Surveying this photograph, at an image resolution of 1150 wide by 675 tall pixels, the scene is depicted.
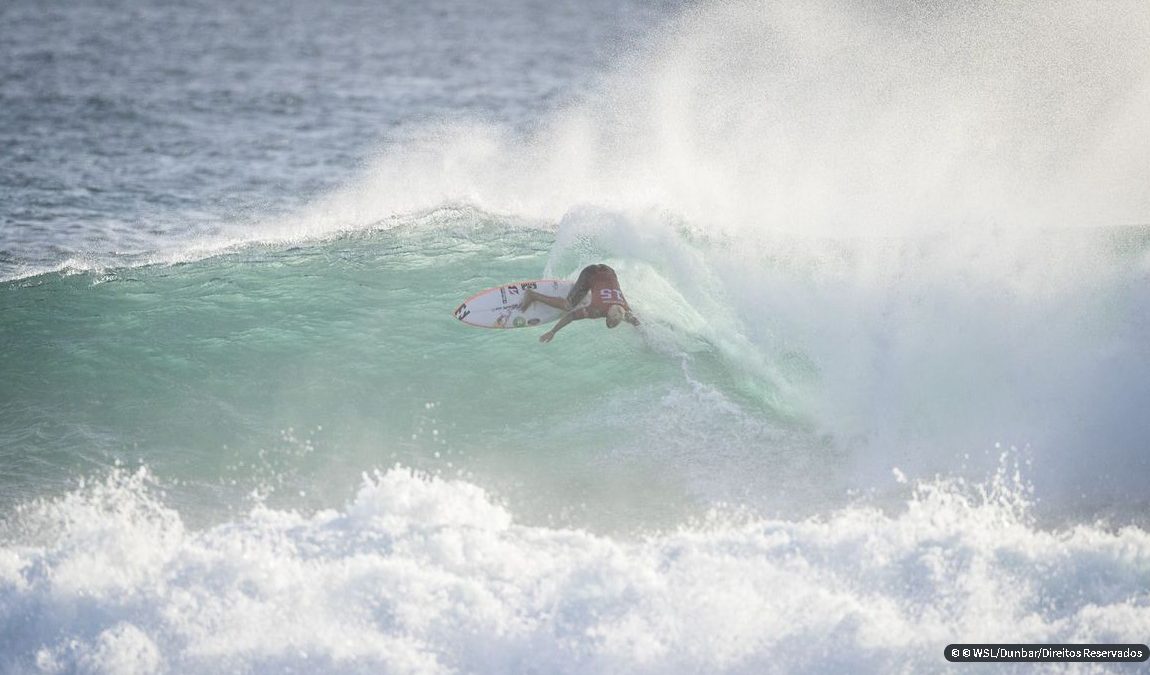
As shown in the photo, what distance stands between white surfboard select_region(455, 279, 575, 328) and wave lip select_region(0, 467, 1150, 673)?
395cm

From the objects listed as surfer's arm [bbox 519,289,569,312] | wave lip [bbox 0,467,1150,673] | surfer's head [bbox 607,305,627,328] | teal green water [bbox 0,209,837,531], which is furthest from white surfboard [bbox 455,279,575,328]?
wave lip [bbox 0,467,1150,673]

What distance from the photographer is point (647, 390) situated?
11.7 meters

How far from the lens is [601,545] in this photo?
874cm

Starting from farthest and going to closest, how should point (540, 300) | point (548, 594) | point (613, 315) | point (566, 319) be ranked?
point (540, 300) < point (566, 319) < point (613, 315) < point (548, 594)

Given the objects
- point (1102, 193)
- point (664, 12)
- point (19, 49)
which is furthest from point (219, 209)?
point (664, 12)

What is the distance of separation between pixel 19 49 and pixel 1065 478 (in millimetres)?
41164

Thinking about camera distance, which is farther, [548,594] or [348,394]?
[348,394]

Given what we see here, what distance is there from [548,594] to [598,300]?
4.37 metres

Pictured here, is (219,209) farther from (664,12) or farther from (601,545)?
(664,12)

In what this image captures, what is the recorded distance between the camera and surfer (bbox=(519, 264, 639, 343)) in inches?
461
